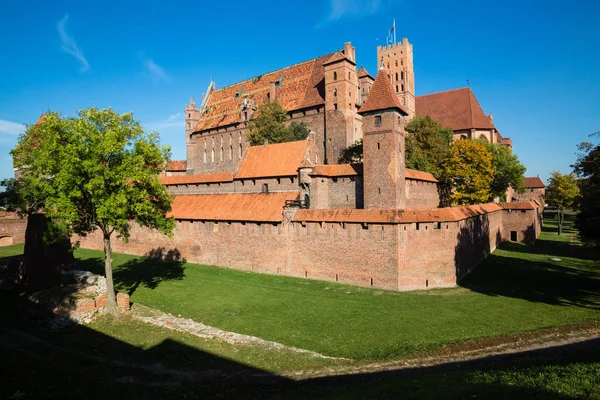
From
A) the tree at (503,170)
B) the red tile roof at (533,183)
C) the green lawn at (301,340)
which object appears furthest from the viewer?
the red tile roof at (533,183)

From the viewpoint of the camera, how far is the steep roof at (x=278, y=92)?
140 feet

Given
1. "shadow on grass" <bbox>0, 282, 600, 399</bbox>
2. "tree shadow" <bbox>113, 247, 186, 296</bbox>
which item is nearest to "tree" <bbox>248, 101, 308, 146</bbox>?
"tree shadow" <bbox>113, 247, 186, 296</bbox>

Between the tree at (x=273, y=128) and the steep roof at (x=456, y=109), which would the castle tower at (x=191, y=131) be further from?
the steep roof at (x=456, y=109)

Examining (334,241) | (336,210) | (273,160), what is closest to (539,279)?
(334,241)

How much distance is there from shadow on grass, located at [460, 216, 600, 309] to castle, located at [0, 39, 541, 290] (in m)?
1.35

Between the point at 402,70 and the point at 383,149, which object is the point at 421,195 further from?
the point at 402,70

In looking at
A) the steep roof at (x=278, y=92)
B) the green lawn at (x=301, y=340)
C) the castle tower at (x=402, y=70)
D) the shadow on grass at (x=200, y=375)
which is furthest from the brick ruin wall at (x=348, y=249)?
the castle tower at (x=402, y=70)

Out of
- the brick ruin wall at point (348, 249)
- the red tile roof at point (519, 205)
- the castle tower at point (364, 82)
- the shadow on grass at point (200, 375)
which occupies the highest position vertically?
the castle tower at point (364, 82)

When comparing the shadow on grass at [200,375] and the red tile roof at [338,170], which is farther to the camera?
the red tile roof at [338,170]

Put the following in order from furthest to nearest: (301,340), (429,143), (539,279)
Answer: (429,143) → (539,279) → (301,340)

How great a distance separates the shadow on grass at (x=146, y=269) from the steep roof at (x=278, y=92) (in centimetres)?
2165

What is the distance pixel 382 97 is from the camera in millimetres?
24781

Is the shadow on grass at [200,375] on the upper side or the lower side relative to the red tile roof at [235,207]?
lower

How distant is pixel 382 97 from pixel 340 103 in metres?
13.2
